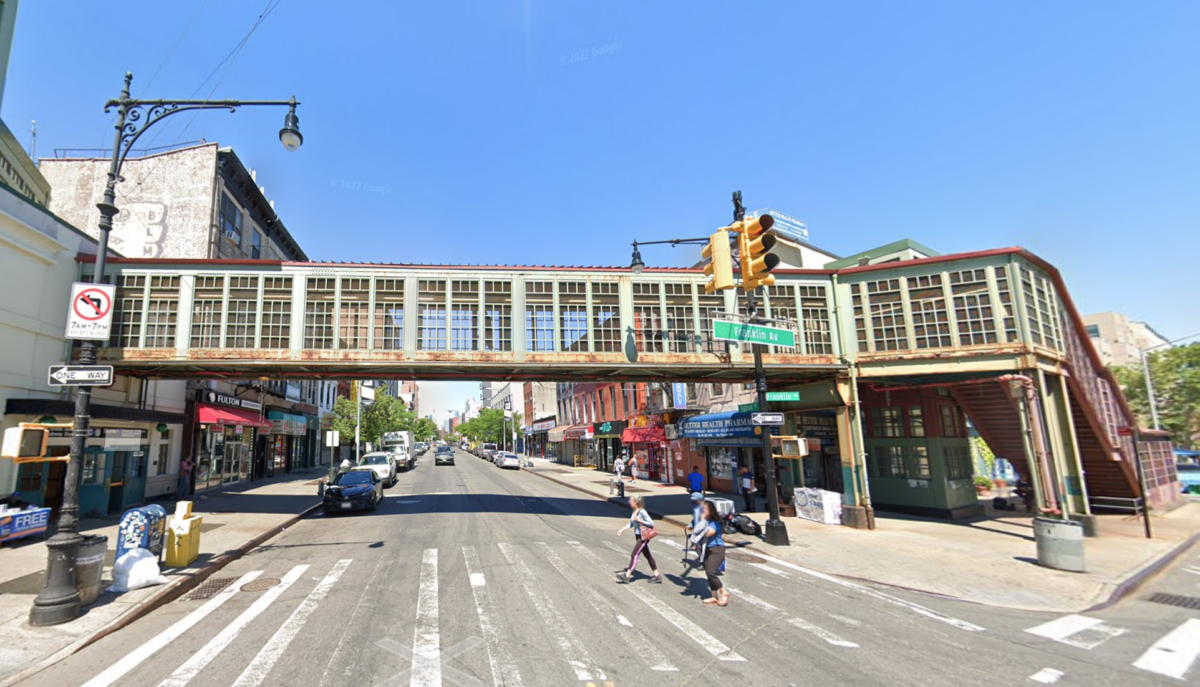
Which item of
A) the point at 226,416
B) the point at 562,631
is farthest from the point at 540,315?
the point at 226,416

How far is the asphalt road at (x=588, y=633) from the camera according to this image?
5.73 meters

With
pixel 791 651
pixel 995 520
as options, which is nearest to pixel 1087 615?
pixel 791 651

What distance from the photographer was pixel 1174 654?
670cm

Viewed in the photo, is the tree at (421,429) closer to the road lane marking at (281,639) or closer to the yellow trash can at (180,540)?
the yellow trash can at (180,540)

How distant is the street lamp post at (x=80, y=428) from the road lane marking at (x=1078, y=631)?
14.0m

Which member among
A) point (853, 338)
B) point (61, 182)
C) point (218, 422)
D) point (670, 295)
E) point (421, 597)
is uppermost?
point (61, 182)

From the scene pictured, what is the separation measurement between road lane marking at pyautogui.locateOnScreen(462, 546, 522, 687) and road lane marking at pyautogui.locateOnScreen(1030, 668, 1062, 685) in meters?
5.88

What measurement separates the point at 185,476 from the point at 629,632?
2327 centimetres

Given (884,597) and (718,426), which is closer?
(884,597)

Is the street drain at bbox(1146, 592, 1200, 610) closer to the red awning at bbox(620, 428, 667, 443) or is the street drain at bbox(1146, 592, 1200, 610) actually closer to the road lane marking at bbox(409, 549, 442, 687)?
the road lane marking at bbox(409, 549, 442, 687)

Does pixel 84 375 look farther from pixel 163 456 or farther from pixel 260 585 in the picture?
pixel 163 456

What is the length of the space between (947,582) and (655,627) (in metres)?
6.86

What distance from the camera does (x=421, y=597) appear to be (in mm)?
8477

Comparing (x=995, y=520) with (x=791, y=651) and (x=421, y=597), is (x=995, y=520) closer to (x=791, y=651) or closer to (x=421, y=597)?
(x=791, y=651)
